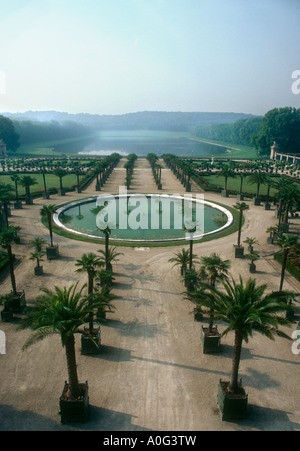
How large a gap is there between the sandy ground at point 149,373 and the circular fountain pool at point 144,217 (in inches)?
543

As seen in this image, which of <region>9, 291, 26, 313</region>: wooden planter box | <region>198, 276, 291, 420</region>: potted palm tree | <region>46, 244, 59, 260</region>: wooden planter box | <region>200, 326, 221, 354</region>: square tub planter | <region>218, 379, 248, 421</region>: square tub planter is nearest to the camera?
<region>198, 276, 291, 420</region>: potted palm tree

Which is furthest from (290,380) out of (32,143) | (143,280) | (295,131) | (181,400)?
(32,143)

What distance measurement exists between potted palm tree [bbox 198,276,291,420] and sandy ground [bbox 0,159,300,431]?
884 mm

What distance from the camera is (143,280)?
2941 cm

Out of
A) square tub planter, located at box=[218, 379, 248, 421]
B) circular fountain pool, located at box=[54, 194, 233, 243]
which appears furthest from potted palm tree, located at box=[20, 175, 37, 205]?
square tub planter, located at box=[218, 379, 248, 421]

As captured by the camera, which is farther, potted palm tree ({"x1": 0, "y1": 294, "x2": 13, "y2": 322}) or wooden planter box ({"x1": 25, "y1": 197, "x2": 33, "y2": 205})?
wooden planter box ({"x1": 25, "y1": 197, "x2": 33, "y2": 205})

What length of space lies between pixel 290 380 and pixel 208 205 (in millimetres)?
42309

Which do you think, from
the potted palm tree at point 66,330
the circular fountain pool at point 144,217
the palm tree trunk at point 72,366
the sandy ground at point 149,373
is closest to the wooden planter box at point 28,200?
the circular fountain pool at point 144,217

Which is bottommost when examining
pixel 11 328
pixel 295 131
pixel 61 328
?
pixel 11 328

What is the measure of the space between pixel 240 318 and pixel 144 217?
3781 cm

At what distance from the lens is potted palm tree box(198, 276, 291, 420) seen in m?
14.1

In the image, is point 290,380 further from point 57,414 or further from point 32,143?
point 32,143

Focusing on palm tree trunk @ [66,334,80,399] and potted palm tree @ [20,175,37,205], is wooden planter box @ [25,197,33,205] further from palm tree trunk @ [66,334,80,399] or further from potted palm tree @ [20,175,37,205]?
palm tree trunk @ [66,334,80,399]

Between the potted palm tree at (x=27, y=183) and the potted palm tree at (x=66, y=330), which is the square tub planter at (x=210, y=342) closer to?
the potted palm tree at (x=66, y=330)
